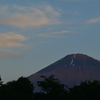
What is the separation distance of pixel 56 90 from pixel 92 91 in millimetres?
9148

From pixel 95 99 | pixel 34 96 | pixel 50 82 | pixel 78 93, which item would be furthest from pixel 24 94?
pixel 95 99

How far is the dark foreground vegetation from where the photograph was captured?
52.1 m

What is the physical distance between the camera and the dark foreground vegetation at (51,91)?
171 ft

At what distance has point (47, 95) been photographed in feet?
191

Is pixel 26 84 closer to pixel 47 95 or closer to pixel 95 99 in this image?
pixel 47 95

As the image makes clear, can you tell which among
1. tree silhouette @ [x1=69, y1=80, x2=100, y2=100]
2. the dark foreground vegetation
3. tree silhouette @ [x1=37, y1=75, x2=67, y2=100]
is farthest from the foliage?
tree silhouette @ [x1=69, y1=80, x2=100, y2=100]

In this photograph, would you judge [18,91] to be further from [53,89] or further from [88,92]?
[88,92]

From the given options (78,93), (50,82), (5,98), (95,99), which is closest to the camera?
(95,99)

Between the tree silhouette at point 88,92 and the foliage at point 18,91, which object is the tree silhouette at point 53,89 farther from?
the tree silhouette at point 88,92

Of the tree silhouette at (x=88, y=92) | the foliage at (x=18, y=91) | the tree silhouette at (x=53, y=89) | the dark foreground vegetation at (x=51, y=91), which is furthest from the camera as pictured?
the tree silhouette at (x=53, y=89)

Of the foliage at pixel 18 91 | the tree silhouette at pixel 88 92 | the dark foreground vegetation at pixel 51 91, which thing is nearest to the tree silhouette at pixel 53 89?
the dark foreground vegetation at pixel 51 91

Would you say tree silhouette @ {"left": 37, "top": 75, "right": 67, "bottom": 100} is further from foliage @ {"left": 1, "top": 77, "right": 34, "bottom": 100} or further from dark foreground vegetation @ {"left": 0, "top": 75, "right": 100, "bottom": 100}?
foliage @ {"left": 1, "top": 77, "right": 34, "bottom": 100}

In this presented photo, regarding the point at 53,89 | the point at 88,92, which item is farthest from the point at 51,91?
the point at 88,92

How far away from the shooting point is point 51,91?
5994cm
